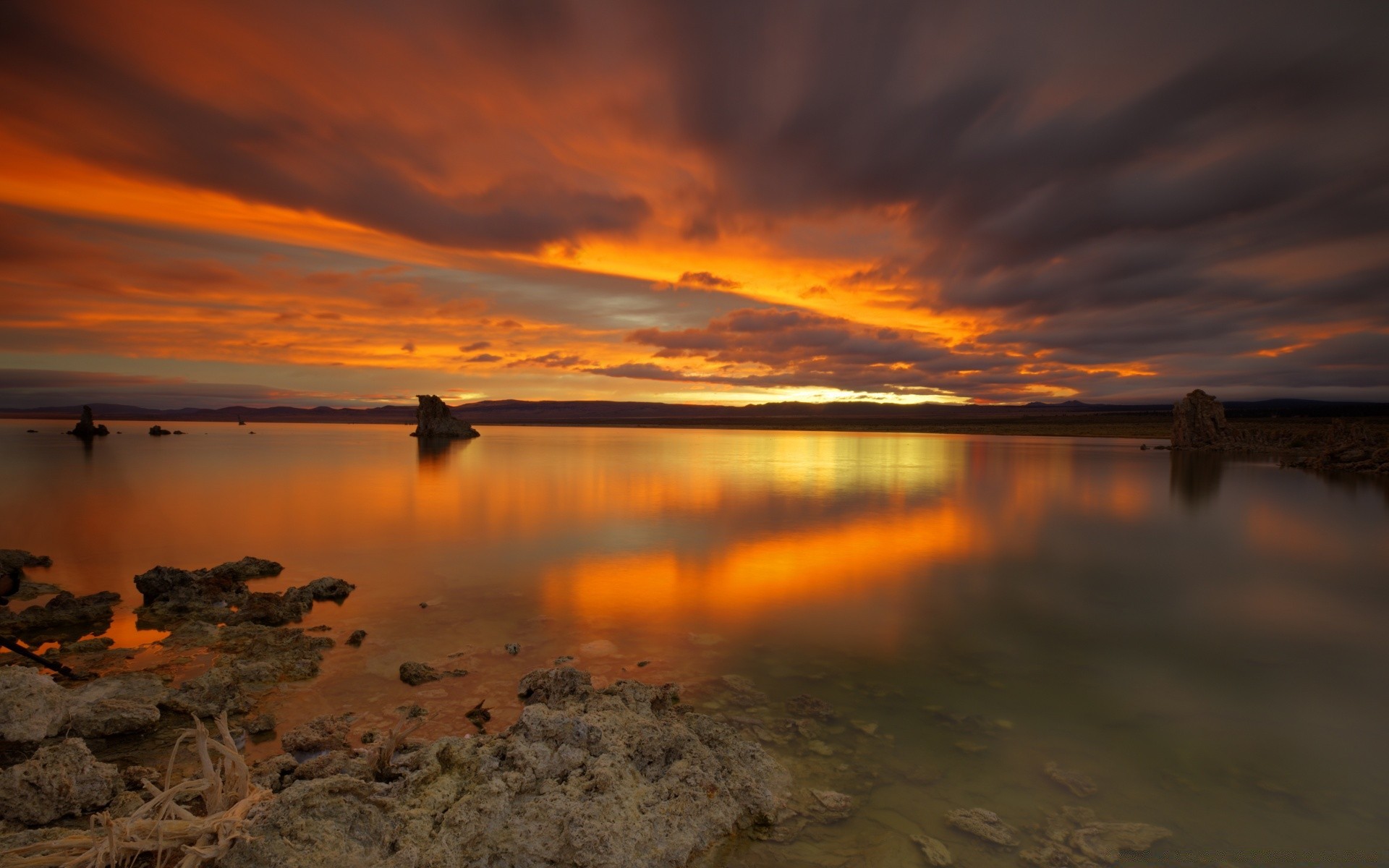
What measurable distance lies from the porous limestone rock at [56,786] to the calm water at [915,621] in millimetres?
1959

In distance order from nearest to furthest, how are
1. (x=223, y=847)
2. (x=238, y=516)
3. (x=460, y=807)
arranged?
1. (x=223, y=847)
2. (x=460, y=807)
3. (x=238, y=516)

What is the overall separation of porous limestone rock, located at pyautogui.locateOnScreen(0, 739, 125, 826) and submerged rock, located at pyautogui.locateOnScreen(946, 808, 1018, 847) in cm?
577

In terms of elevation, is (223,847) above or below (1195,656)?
above

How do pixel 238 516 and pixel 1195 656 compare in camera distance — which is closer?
pixel 1195 656

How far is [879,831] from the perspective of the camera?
417cm

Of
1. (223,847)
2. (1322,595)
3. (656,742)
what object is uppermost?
(223,847)

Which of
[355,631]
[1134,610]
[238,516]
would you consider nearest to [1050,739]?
[1134,610]

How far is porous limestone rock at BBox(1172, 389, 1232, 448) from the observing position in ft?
192

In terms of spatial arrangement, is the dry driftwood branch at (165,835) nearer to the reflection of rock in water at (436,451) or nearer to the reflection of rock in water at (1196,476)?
the reflection of rock in water at (1196,476)

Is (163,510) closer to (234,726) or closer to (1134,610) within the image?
(234,726)

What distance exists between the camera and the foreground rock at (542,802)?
3215 mm

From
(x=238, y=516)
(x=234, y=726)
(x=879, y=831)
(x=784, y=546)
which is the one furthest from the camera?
(x=238, y=516)

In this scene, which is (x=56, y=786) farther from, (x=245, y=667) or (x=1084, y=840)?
(x=1084, y=840)

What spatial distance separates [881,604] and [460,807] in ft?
25.2
